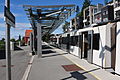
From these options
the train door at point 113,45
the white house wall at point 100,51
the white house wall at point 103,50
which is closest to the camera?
the train door at point 113,45

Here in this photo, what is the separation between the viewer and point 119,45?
8.11 meters

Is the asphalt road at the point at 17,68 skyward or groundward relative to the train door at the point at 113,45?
groundward

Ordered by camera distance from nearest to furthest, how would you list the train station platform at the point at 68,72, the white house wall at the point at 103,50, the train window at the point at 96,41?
the train station platform at the point at 68,72
the white house wall at the point at 103,50
the train window at the point at 96,41

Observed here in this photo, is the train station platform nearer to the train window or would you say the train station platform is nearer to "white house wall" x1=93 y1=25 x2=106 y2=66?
"white house wall" x1=93 y1=25 x2=106 y2=66

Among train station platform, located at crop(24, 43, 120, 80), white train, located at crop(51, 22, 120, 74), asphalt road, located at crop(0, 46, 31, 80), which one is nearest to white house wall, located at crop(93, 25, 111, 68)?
white train, located at crop(51, 22, 120, 74)

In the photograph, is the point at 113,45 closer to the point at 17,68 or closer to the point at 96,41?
the point at 96,41

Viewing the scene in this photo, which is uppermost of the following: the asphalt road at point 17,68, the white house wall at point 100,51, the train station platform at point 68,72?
the white house wall at point 100,51

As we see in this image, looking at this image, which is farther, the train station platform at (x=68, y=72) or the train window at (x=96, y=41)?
the train window at (x=96, y=41)

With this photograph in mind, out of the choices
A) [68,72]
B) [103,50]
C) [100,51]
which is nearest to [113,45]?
[103,50]

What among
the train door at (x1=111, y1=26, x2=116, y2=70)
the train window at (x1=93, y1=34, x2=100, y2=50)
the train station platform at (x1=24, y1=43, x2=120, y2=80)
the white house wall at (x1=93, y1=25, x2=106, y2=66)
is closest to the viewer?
the train station platform at (x1=24, y1=43, x2=120, y2=80)

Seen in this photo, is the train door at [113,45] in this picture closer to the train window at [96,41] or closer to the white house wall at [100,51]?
the white house wall at [100,51]

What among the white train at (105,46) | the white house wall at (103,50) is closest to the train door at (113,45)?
the white train at (105,46)

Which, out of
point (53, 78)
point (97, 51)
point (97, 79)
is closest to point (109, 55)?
point (97, 51)

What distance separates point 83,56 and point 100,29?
5.43 meters
